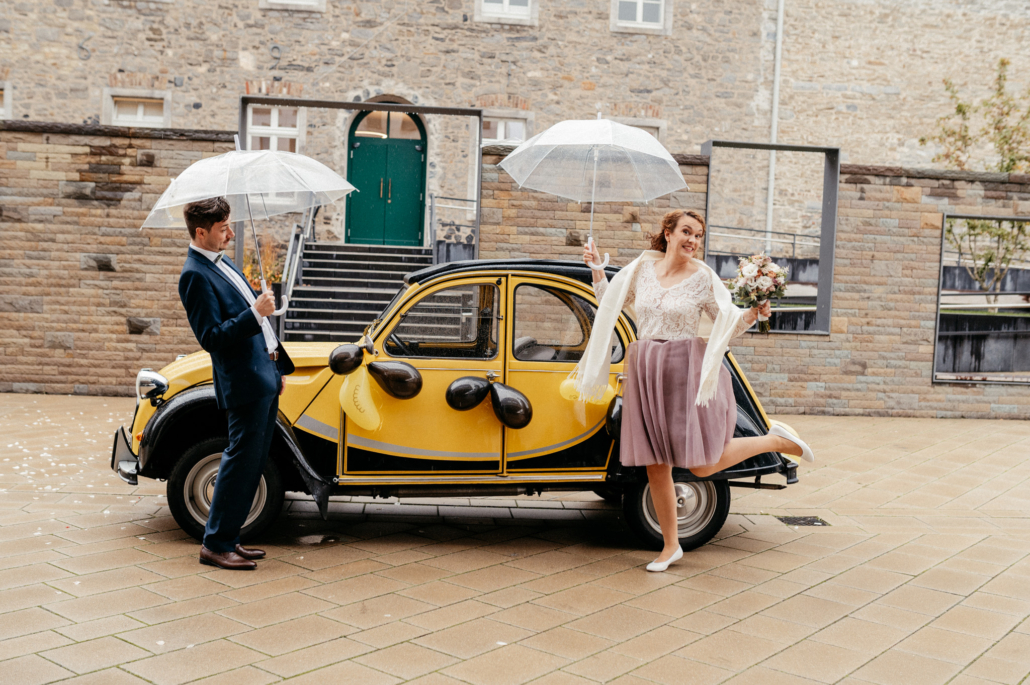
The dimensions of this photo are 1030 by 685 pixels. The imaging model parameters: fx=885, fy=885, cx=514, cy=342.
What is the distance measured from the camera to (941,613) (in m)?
4.45

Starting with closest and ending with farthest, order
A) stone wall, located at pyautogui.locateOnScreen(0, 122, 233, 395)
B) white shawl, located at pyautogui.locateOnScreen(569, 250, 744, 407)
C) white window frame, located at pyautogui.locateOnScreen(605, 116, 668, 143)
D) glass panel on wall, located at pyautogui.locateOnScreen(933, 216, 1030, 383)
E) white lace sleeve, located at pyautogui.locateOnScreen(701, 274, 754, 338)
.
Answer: white shawl, located at pyautogui.locateOnScreen(569, 250, 744, 407), white lace sleeve, located at pyautogui.locateOnScreen(701, 274, 754, 338), stone wall, located at pyautogui.locateOnScreen(0, 122, 233, 395), glass panel on wall, located at pyautogui.locateOnScreen(933, 216, 1030, 383), white window frame, located at pyautogui.locateOnScreen(605, 116, 668, 143)

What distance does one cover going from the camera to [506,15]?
56.3 ft

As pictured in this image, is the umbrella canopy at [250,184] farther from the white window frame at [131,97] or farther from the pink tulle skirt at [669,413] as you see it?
the white window frame at [131,97]

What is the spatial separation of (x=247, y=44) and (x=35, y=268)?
7.56m

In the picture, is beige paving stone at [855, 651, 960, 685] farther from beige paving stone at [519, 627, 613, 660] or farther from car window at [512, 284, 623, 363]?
car window at [512, 284, 623, 363]

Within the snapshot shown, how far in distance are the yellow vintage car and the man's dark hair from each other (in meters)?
1.03

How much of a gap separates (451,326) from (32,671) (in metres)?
2.77

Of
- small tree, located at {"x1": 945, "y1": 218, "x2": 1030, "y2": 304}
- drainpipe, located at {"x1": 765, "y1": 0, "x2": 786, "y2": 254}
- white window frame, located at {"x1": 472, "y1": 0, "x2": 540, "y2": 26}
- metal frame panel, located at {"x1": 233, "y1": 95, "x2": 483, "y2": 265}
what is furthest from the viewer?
drainpipe, located at {"x1": 765, "y1": 0, "x2": 786, "y2": 254}

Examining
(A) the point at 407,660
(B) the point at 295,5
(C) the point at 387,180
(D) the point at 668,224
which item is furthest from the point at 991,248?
(A) the point at 407,660

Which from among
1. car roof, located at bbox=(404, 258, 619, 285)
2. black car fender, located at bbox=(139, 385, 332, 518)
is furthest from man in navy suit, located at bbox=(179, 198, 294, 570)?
car roof, located at bbox=(404, 258, 619, 285)

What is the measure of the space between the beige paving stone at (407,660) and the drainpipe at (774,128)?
15.9m

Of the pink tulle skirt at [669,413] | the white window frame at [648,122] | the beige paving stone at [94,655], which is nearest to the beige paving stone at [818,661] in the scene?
the pink tulle skirt at [669,413]

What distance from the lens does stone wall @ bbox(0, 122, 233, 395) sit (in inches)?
420

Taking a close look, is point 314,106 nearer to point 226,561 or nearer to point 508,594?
point 226,561
